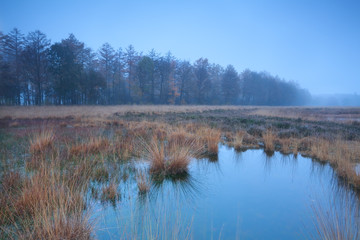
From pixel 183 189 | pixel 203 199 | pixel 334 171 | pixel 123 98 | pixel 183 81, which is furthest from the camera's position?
pixel 183 81

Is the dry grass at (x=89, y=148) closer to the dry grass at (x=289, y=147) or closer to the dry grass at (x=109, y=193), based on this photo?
the dry grass at (x=109, y=193)

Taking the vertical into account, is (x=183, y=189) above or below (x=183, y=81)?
below

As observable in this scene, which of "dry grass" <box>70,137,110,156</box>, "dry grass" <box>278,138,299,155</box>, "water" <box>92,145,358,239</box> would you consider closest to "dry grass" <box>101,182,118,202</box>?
"water" <box>92,145,358,239</box>

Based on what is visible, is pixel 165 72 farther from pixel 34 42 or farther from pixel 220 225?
pixel 220 225

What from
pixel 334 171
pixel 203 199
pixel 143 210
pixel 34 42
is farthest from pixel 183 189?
pixel 34 42

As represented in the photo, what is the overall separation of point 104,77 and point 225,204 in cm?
3323

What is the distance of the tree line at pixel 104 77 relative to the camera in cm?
2495

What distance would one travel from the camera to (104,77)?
31688mm

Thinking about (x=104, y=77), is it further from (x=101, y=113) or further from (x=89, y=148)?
(x=89, y=148)

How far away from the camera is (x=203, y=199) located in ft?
10.7

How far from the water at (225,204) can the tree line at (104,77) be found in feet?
95.3

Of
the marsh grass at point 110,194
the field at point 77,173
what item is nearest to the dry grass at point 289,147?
the field at point 77,173

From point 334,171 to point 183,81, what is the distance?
40.6 m

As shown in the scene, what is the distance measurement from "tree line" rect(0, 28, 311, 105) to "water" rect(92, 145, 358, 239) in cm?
2906
